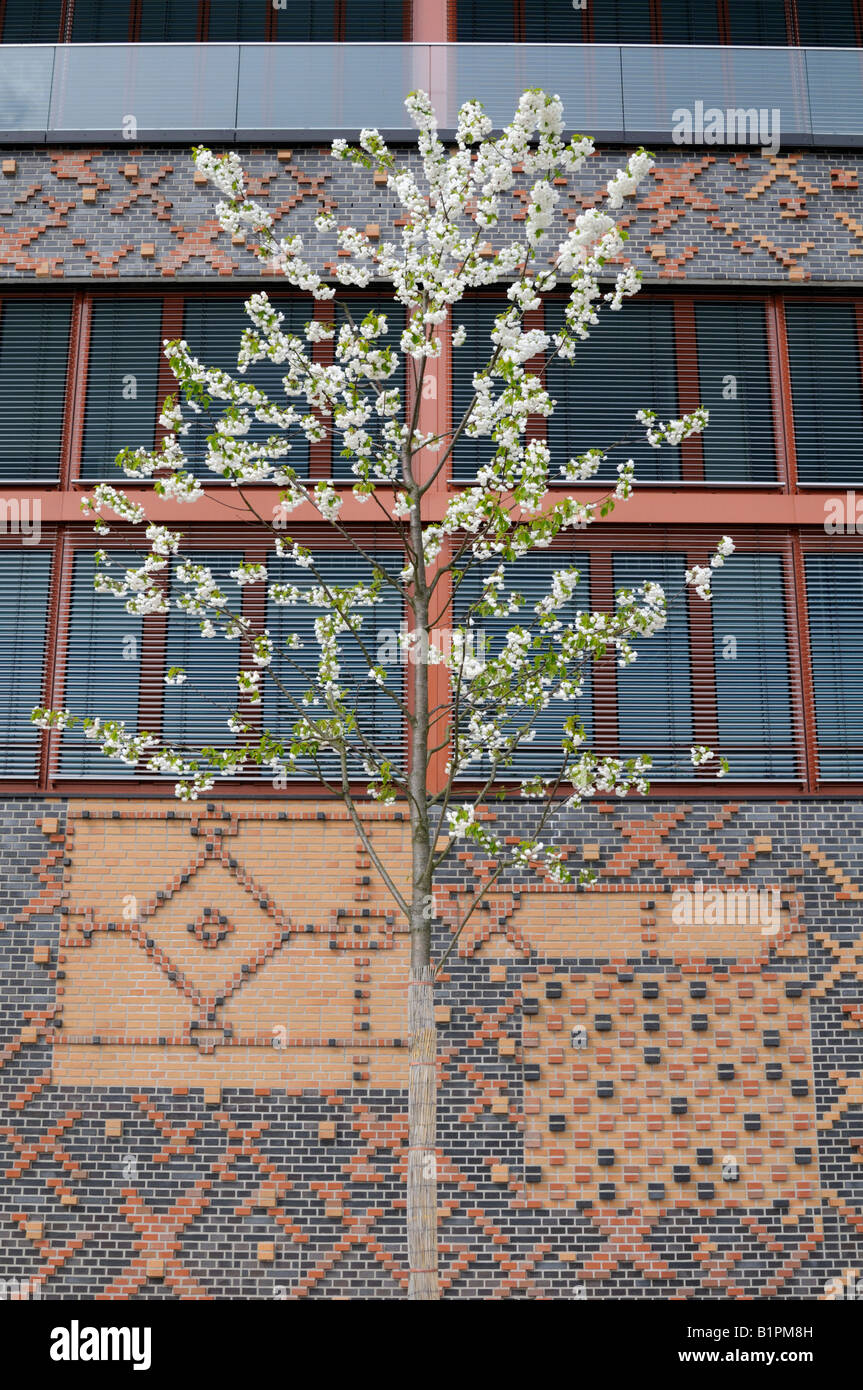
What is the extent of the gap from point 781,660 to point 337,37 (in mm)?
7825

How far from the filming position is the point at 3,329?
13.6 metres

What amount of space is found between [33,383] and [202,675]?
3.34 metres

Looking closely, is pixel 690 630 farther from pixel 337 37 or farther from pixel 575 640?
pixel 337 37

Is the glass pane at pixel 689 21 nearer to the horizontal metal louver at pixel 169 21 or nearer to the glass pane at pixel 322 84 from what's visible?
the glass pane at pixel 322 84

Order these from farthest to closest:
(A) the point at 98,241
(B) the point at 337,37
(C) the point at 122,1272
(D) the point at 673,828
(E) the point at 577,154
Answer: (B) the point at 337,37, (A) the point at 98,241, (D) the point at 673,828, (C) the point at 122,1272, (E) the point at 577,154

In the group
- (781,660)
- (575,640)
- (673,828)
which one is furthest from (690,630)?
(575,640)

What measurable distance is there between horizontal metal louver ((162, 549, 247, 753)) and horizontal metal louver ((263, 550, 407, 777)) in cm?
37

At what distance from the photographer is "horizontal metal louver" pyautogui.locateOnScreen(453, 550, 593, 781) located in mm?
12508

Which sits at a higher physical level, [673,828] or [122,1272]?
[673,828]

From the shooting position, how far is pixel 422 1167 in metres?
8.33

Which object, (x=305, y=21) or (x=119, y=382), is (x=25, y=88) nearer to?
(x=305, y=21)

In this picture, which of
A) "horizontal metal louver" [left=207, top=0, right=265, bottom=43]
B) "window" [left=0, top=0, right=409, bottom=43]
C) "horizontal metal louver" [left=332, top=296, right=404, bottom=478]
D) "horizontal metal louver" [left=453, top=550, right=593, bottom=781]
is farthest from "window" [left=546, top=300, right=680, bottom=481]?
"horizontal metal louver" [left=207, top=0, right=265, bottom=43]

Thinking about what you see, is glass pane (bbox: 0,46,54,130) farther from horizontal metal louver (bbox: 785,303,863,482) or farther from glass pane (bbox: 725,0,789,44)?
horizontal metal louver (bbox: 785,303,863,482)

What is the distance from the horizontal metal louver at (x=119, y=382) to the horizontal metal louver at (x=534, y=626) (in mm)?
3413
